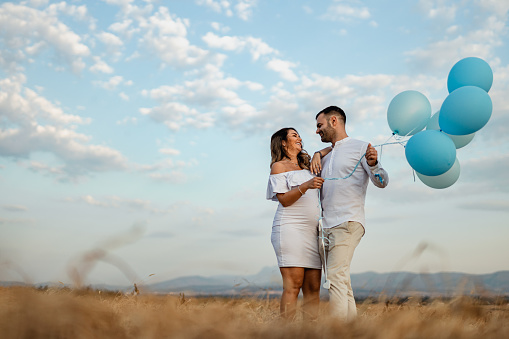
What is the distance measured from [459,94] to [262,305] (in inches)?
117

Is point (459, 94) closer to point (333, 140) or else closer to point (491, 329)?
point (333, 140)

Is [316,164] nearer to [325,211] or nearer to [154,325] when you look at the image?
[325,211]

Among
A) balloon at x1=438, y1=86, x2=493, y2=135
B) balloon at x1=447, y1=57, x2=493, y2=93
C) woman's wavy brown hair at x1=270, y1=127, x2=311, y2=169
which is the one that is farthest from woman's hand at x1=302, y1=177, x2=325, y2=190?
balloon at x1=447, y1=57, x2=493, y2=93

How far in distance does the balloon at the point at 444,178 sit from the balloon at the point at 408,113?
0.57 meters

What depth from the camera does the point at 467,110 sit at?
14.5ft

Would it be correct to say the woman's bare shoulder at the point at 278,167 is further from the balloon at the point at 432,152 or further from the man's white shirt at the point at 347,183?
the balloon at the point at 432,152

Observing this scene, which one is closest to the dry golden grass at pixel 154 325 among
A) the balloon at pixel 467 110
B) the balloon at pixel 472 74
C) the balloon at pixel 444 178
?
the balloon at pixel 467 110

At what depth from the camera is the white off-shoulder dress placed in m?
4.70

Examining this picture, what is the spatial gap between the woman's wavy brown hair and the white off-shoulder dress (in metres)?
0.23

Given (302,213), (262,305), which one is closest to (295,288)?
(262,305)

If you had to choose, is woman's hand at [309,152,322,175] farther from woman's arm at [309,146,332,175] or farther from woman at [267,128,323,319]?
woman at [267,128,323,319]

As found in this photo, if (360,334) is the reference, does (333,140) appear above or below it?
above

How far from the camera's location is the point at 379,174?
177 inches

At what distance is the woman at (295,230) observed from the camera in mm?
4672
